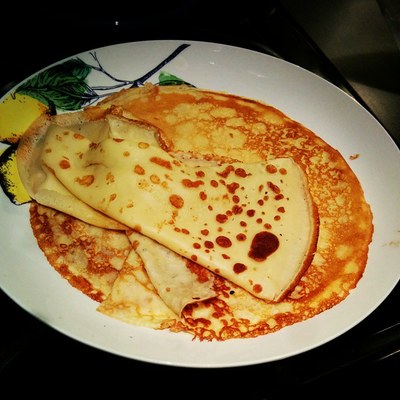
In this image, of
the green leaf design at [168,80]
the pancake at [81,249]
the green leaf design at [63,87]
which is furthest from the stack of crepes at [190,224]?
the green leaf design at [168,80]

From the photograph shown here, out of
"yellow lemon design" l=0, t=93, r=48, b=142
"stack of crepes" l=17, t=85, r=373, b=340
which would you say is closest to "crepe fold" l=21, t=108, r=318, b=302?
"stack of crepes" l=17, t=85, r=373, b=340

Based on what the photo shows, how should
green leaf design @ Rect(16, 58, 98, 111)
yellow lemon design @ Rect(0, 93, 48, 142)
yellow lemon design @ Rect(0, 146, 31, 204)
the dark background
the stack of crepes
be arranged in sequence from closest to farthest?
the dark background < the stack of crepes < yellow lemon design @ Rect(0, 146, 31, 204) < yellow lemon design @ Rect(0, 93, 48, 142) < green leaf design @ Rect(16, 58, 98, 111)

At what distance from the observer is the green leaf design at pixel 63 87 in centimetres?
240

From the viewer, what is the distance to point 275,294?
1.89 meters

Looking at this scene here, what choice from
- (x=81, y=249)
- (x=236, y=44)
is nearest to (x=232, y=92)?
(x=236, y=44)

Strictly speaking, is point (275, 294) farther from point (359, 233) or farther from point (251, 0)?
point (251, 0)

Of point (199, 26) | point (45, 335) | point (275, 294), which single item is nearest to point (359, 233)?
point (275, 294)

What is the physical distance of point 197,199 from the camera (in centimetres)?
206

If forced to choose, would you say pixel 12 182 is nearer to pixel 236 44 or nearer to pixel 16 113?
pixel 16 113

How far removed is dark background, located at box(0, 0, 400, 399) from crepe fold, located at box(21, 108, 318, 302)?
11.9 inches

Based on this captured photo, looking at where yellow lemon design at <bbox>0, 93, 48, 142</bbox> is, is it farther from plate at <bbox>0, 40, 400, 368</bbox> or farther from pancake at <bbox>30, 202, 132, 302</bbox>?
pancake at <bbox>30, 202, 132, 302</bbox>

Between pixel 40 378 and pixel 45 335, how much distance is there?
0.47 feet

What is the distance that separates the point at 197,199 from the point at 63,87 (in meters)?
1.02

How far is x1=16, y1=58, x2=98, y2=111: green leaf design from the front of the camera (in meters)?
2.40
